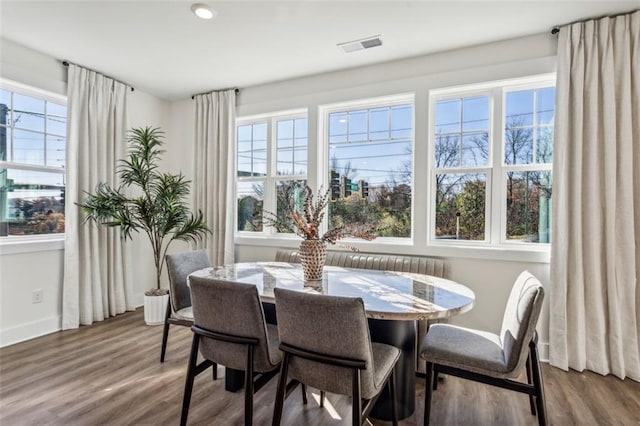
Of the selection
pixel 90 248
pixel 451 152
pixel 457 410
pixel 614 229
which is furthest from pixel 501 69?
pixel 90 248

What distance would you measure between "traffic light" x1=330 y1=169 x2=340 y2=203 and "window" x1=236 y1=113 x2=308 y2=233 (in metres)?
0.35

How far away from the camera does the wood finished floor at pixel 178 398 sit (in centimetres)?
204

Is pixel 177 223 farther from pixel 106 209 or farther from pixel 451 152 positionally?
pixel 451 152

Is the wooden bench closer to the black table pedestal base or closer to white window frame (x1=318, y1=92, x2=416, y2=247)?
white window frame (x1=318, y1=92, x2=416, y2=247)

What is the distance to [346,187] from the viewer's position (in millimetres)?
3877

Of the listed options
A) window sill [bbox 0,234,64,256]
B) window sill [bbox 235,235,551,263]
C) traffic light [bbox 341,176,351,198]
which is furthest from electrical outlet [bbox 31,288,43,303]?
traffic light [bbox 341,176,351,198]

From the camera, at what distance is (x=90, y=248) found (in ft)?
12.2

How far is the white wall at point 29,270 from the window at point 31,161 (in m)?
0.18

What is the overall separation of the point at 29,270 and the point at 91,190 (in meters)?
0.95

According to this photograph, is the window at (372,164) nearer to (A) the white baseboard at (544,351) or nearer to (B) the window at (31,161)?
(A) the white baseboard at (544,351)

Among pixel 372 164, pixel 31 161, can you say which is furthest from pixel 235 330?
pixel 31 161

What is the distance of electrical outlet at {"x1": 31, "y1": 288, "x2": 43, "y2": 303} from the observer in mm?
3346

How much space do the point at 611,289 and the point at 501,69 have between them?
2.00 meters

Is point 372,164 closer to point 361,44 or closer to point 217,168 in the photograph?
point 361,44
